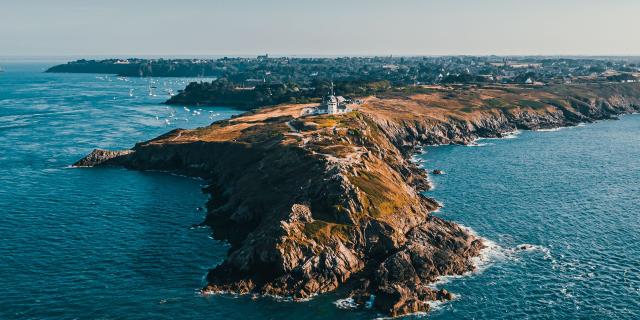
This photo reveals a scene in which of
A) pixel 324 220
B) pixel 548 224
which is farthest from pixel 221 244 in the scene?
pixel 548 224

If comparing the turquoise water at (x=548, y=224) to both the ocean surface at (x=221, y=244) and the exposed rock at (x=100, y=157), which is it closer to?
the ocean surface at (x=221, y=244)

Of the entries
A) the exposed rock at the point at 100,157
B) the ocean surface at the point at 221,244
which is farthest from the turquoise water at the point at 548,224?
the exposed rock at the point at 100,157

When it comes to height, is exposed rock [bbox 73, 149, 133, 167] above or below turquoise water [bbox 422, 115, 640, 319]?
above

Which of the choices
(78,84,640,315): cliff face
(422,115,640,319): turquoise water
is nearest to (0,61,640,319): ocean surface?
(422,115,640,319): turquoise water

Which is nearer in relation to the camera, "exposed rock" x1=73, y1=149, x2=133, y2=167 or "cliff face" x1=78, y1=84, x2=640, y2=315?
"cliff face" x1=78, y1=84, x2=640, y2=315

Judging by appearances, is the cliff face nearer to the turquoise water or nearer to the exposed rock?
the turquoise water

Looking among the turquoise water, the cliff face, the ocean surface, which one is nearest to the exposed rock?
the ocean surface

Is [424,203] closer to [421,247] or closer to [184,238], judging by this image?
[421,247]

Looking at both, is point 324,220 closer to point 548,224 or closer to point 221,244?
point 221,244

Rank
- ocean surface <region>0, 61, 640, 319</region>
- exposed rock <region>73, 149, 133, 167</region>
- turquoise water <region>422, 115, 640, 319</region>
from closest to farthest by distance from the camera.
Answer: ocean surface <region>0, 61, 640, 319</region> → turquoise water <region>422, 115, 640, 319</region> → exposed rock <region>73, 149, 133, 167</region>

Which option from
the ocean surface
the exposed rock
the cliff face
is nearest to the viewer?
the ocean surface
